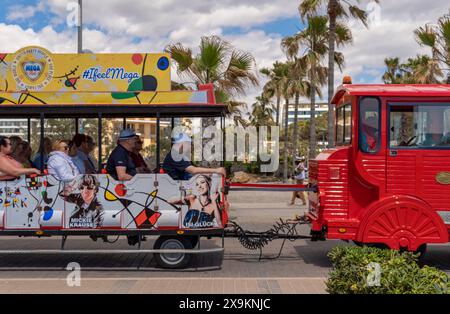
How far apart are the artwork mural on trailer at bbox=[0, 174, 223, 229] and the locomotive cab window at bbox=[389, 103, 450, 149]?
10.6 feet

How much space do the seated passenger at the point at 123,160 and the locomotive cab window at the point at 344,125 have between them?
3.61 metres

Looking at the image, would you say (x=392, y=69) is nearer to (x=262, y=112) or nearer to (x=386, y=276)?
(x=262, y=112)

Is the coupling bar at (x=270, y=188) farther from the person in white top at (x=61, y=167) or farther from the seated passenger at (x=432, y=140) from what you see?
the person in white top at (x=61, y=167)

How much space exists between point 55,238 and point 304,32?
21541mm

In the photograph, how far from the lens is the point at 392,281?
4352 mm

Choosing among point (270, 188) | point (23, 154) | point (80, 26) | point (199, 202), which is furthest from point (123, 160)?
point (80, 26)

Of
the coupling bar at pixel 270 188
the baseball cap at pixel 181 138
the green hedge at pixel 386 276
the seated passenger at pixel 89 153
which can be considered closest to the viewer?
the green hedge at pixel 386 276

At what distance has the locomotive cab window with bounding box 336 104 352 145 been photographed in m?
9.04

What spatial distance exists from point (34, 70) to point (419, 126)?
6.34m

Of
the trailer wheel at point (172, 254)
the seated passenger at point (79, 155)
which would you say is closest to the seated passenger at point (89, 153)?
the seated passenger at point (79, 155)

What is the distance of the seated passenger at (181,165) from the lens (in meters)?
8.41

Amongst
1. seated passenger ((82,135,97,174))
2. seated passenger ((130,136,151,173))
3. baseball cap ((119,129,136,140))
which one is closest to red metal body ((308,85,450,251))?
seated passenger ((130,136,151,173))
